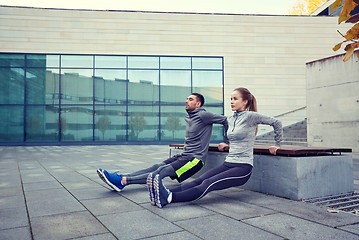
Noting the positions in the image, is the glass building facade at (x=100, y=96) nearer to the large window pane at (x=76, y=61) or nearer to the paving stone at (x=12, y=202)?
the large window pane at (x=76, y=61)

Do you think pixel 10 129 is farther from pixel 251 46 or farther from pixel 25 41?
pixel 251 46

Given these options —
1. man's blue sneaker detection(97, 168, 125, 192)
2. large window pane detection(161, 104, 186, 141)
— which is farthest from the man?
large window pane detection(161, 104, 186, 141)

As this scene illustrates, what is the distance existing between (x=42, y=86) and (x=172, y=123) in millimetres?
9156

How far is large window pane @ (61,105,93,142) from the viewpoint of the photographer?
2034cm

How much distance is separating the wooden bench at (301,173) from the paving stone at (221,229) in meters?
1.41

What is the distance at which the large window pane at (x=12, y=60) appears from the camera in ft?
65.8

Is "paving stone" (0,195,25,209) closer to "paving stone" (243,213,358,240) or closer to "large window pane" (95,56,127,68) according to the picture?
"paving stone" (243,213,358,240)

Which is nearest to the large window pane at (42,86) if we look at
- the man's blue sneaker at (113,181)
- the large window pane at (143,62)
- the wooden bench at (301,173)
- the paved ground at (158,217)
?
the large window pane at (143,62)

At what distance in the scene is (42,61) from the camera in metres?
20.3

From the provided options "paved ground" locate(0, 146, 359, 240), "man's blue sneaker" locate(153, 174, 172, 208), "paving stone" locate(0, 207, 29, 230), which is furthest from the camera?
"man's blue sneaker" locate(153, 174, 172, 208)

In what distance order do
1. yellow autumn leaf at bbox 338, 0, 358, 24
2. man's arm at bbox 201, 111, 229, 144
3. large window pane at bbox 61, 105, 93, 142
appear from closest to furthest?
yellow autumn leaf at bbox 338, 0, 358, 24
man's arm at bbox 201, 111, 229, 144
large window pane at bbox 61, 105, 93, 142

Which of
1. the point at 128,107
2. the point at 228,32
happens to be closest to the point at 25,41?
the point at 128,107

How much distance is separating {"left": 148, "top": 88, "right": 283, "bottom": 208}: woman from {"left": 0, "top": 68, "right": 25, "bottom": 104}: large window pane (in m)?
19.4

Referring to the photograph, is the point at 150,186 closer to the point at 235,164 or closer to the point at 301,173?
the point at 235,164
